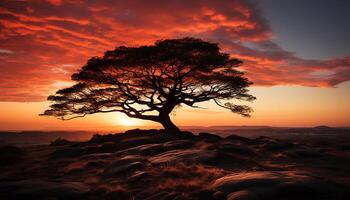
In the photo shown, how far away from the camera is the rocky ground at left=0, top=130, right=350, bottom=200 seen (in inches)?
289

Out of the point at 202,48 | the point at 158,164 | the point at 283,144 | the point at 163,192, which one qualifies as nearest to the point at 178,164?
the point at 158,164

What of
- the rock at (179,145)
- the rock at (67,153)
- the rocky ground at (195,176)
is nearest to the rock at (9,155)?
the rocky ground at (195,176)

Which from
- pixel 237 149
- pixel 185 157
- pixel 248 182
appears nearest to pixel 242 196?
pixel 248 182

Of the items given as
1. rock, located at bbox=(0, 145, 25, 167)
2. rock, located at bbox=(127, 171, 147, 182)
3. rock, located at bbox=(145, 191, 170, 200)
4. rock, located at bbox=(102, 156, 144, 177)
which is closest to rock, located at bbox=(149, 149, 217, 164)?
rock, located at bbox=(102, 156, 144, 177)

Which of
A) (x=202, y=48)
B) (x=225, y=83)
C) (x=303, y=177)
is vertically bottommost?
(x=303, y=177)

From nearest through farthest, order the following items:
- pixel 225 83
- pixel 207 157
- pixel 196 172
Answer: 1. pixel 196 172
2. pixel 207 157
3. pixel 225 83

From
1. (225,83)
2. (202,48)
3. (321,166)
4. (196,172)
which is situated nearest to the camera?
(196,172)

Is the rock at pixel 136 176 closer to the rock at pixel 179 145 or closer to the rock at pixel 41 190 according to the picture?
the rock at pixel 41 190

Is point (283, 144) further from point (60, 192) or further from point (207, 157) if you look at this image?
point (60, 192)

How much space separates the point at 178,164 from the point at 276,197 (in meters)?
5.50

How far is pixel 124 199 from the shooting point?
8.14 meters

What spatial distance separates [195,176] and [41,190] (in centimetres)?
503

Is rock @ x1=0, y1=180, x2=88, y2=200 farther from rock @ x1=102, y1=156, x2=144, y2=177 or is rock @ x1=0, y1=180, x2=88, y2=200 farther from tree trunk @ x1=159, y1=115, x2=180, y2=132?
tree trunk @ x1=159, y1=115, x2=180, y2=132

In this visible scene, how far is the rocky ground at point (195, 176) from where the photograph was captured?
733 cm
